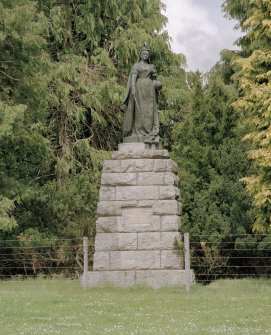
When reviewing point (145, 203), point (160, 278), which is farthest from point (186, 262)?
point (145, 203)

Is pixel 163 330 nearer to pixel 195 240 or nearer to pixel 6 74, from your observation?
pixel 195 240

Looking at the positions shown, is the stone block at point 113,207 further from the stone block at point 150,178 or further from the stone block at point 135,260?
the stone block at point 135,260

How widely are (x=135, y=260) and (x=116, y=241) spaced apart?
55 centimetres

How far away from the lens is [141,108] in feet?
51.4

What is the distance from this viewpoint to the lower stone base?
1449 centimetres

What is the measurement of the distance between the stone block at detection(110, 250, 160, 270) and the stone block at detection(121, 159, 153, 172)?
5.53 feet

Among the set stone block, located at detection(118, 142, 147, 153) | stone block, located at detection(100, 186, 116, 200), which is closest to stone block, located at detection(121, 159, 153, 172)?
stone block, located at detection(118, 142, 147, 153)

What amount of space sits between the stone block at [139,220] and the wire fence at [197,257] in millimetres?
1394

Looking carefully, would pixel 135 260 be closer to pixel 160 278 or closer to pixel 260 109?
pixel 160 278

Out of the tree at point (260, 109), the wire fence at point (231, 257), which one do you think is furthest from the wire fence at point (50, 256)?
the tree at point (260, 109)

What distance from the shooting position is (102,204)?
15.0 metres

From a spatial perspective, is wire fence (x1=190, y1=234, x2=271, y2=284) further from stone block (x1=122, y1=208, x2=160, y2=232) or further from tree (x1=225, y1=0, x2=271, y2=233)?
stone block (x1=122, y1=208, x2=160, y2=232)

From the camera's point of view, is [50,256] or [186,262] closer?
[186,262]

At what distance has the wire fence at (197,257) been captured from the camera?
17.1 m
